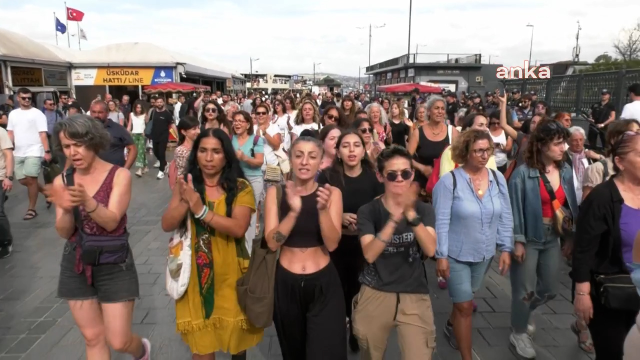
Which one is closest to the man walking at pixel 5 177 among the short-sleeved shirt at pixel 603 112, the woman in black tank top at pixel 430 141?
the woman in black tank top at pixel 430 141

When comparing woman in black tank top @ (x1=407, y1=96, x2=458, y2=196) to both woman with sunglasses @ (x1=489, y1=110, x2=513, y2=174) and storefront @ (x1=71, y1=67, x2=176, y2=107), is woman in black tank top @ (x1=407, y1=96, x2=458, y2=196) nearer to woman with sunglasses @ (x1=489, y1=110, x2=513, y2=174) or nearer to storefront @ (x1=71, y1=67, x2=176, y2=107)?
woman with sunglasses @ (x1=489, y1=110, x2=513, y2=174)

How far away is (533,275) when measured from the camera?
3609 millimetres

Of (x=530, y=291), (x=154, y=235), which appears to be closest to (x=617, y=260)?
(x=530, y=291)

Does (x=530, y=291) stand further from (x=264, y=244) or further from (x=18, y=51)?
(x=18, y=51)

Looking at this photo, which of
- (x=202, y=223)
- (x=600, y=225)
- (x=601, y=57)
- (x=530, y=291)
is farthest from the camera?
(x=601, y=57)

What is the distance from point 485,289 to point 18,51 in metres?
20.5

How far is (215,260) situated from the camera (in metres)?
2.84

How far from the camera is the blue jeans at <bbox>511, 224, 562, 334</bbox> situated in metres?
3.58

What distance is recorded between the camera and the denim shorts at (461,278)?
3236 millimetres

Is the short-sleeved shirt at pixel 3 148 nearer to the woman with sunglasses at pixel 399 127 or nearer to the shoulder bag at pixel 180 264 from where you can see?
the shoulder bag at pixel 180 264

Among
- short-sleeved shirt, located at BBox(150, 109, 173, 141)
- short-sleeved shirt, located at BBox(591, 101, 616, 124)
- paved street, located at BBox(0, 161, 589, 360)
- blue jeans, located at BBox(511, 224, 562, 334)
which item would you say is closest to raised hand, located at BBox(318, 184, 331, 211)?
paved street, located at BBox(0, 161, 589, 360)

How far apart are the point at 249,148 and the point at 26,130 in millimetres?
3871

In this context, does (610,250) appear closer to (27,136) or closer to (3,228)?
(3,228)

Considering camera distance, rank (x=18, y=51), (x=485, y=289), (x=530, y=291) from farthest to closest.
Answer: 1. (x=18, y=51)
2. (x=485, y=289)
3. (x=530, y=291)
